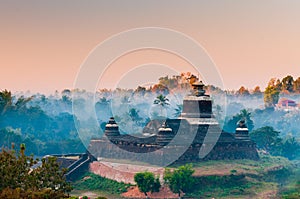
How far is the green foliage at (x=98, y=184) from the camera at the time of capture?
6106 cm

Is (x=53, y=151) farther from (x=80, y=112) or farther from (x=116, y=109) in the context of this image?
(x=80, y=112)

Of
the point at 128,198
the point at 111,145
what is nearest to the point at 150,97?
the point at 111,145

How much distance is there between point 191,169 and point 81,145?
120 ft

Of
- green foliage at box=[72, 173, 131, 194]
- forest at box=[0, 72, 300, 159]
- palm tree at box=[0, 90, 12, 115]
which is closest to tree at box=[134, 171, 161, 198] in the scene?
green foliage at box=[72, 173, 131, 194]

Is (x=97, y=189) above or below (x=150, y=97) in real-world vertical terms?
below

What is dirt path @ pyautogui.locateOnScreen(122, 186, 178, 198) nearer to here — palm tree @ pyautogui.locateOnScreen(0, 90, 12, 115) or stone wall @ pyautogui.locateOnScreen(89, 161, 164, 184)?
stone wall @ pyautogui.locateOnScreen(89, 161, 164, 184)

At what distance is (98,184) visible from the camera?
63.8 m

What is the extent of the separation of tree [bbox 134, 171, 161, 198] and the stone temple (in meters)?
3.24

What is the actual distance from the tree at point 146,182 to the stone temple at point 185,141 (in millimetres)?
3242

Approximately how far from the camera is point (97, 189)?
6312 centimetres

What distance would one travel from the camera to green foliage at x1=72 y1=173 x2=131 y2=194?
61.1m

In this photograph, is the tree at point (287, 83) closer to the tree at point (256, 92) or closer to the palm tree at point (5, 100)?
the tree at point (256, 92)

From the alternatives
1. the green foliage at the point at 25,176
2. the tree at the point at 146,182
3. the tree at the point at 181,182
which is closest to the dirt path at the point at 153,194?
the tree at the point at 146,182

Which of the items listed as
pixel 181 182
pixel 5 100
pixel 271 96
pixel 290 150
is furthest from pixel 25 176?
pixel 271 96
